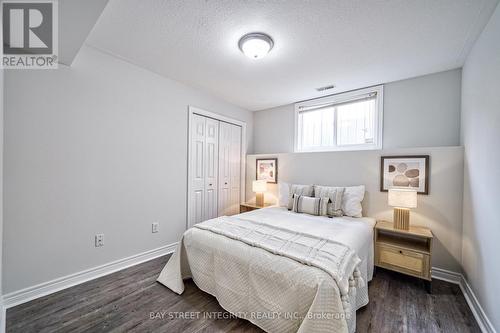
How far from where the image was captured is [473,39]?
6.12 feet

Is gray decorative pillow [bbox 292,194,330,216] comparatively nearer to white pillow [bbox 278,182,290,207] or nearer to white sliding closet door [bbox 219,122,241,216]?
white pillow [bbox 278,182,290,207]

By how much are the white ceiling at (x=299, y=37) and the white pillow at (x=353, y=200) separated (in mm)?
1533

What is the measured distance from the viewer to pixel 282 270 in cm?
138

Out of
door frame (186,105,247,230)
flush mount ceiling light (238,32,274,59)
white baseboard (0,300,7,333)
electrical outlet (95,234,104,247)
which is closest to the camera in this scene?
white baseboard (0,300,7,333)

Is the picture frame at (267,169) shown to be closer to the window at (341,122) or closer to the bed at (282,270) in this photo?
the window at (341,122)

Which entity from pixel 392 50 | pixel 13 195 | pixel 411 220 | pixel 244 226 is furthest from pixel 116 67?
pixel 411 220

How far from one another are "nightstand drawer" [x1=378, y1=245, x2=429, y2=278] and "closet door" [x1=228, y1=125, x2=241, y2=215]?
2476 millimetres

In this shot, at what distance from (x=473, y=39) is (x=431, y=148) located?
111 cm

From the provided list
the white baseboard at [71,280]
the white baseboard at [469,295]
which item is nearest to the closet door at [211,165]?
the white baseboard at [71,280]

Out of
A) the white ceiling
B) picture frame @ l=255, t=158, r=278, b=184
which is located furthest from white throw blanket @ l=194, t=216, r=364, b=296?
the white ceiling

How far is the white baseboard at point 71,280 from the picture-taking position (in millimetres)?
1717

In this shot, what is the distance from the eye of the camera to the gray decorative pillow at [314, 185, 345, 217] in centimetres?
261

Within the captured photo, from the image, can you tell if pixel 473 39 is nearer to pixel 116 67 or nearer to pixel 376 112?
pixel 376 112

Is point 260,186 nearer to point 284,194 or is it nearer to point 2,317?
point 284,194
